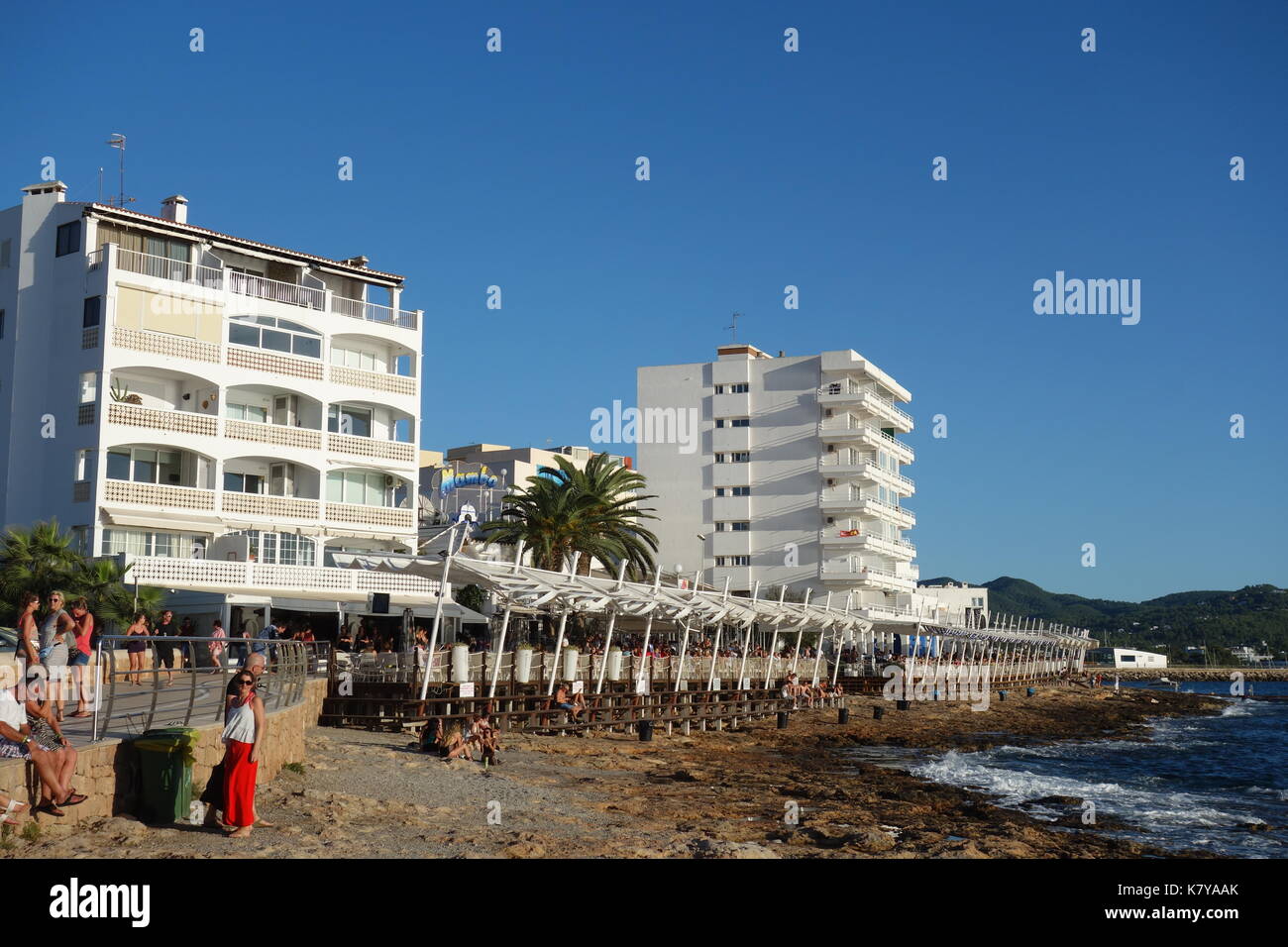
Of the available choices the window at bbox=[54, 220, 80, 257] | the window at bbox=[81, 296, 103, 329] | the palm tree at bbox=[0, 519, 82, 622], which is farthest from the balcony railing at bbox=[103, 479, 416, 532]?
the window at bbox=[54, 220, 80, 257]

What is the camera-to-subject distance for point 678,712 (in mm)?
37344

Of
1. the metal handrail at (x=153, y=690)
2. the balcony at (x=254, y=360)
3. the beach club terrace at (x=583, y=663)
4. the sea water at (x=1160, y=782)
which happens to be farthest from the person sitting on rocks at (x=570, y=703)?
the balcony at (x=254, y=360)

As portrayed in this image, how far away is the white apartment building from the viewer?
7775 cm

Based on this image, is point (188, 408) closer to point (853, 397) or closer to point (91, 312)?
point (91, 312)

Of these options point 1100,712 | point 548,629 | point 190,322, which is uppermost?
point 190,322

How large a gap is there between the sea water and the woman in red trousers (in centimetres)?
1479

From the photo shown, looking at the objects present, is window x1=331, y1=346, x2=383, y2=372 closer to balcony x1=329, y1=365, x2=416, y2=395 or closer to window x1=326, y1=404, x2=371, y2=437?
balcony x1=329, y1=365, x2=416, y2=395

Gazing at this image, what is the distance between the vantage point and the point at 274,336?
152 feet

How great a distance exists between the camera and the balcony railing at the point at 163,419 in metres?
41.9

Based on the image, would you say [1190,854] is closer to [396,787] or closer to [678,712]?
[396,787]

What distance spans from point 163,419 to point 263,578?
6.68m

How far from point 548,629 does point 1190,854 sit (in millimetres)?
37913
